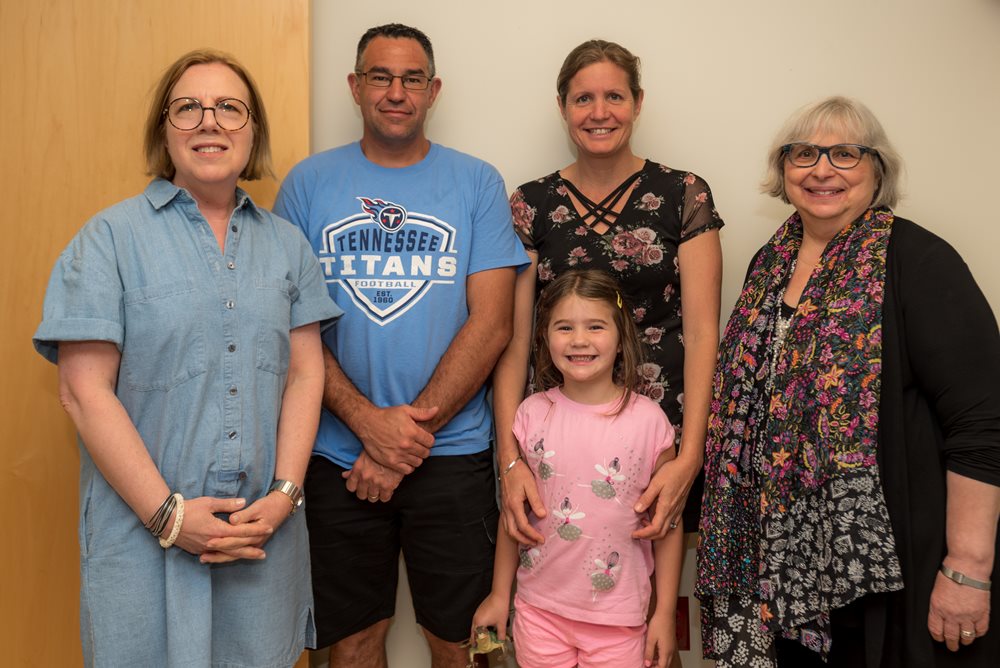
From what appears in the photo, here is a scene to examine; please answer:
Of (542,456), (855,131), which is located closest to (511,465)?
(542,456)

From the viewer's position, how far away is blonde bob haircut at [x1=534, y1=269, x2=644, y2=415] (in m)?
1.89

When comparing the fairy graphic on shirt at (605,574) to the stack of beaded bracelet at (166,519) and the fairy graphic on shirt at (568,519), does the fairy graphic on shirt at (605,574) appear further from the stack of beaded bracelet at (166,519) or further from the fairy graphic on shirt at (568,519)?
the stack of beaded bracelet at (166,519)

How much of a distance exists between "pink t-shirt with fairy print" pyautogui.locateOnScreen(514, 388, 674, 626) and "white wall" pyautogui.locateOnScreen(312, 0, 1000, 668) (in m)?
0.87

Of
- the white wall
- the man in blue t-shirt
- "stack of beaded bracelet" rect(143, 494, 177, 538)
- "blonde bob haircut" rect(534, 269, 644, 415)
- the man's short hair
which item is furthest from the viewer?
the white wall

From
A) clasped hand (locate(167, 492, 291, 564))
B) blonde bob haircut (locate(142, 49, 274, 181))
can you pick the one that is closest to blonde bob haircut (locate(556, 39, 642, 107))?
blonde bob haircut (locate(142, 49, 274, 181))

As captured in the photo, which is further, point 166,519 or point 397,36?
point 397,36

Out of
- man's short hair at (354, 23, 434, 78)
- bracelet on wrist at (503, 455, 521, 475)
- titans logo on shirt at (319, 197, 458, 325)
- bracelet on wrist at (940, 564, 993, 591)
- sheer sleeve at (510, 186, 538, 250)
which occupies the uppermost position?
man's short hair at (354, 23, 434, 78)

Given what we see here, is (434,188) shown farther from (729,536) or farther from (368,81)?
(729,536)

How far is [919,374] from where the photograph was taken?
5.05 feet

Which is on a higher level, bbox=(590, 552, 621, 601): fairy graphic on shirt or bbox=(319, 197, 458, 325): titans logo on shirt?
bbox=(319, 197, 458, 325): titans logo on shirt

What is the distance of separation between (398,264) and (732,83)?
1.25 metres

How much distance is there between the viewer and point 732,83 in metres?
2.43

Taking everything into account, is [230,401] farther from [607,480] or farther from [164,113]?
[607,480]

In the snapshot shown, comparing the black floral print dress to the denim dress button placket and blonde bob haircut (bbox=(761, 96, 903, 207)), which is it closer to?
blonde bob haircut (bbox=(761, 96, 903, 207))
